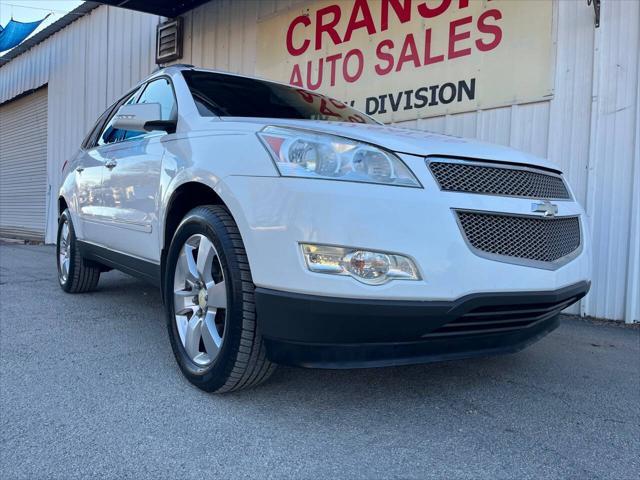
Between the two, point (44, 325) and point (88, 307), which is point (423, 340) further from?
point (88, 307)

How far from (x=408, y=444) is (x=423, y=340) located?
417 mm

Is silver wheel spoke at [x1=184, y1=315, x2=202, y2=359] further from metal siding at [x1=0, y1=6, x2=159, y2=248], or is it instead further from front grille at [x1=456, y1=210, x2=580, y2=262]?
metal siding at [x1=0, y1=6, x2=159, y2=248]

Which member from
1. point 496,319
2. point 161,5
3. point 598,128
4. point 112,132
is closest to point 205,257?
point 496,319

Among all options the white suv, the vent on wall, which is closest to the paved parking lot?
the white suv

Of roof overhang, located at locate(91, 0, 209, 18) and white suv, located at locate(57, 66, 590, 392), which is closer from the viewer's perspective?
white suv, located at locate(57, 66, 590, 392)

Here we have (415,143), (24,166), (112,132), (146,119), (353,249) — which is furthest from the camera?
(24,166)

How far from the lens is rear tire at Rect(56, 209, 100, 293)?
4.92m

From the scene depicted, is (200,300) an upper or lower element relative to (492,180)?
lower

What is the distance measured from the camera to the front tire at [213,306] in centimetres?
224

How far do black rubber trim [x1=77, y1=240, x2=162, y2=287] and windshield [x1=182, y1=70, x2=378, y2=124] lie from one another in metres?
1.03

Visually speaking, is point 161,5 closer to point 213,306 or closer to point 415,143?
point 213,306

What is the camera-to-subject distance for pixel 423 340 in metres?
2.12

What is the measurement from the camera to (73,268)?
16.3 feet

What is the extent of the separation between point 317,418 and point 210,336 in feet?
2.07
